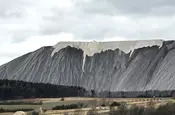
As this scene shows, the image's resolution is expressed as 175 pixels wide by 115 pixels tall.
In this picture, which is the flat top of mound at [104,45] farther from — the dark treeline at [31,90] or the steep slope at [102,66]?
the dark treeline at [31,90]

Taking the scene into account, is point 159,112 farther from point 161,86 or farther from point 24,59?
point 24,59

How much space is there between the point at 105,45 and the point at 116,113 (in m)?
53.7

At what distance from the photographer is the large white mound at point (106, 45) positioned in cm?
9019

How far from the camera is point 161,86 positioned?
79.9 meters

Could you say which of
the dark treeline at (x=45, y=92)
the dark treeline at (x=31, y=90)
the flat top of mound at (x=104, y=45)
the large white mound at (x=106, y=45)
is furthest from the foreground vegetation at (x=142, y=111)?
the flat top of mound at (x=104, y=45)

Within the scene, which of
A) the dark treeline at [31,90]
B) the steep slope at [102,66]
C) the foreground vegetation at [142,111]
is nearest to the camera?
the foreground vegetation at [142,111]

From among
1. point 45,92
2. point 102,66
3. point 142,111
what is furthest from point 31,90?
point 142,111

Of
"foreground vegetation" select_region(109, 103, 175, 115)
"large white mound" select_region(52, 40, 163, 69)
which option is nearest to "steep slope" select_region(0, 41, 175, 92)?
"large white mound" select_region(52, 40, 163, 69)

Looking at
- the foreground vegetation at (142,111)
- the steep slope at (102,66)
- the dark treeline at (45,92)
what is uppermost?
the steep slope at (102,66)

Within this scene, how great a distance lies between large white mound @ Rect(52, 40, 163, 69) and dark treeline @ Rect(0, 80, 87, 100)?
1169 centimetres

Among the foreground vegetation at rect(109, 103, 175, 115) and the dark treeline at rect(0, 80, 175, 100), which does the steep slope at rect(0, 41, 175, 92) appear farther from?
the foreground vegetation at rect(109, 103, 175, 115)

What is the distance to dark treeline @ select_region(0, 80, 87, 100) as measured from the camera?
252 ft

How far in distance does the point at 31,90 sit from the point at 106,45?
2057 cm

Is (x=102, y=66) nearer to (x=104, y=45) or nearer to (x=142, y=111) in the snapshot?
(x=104, y=45)
